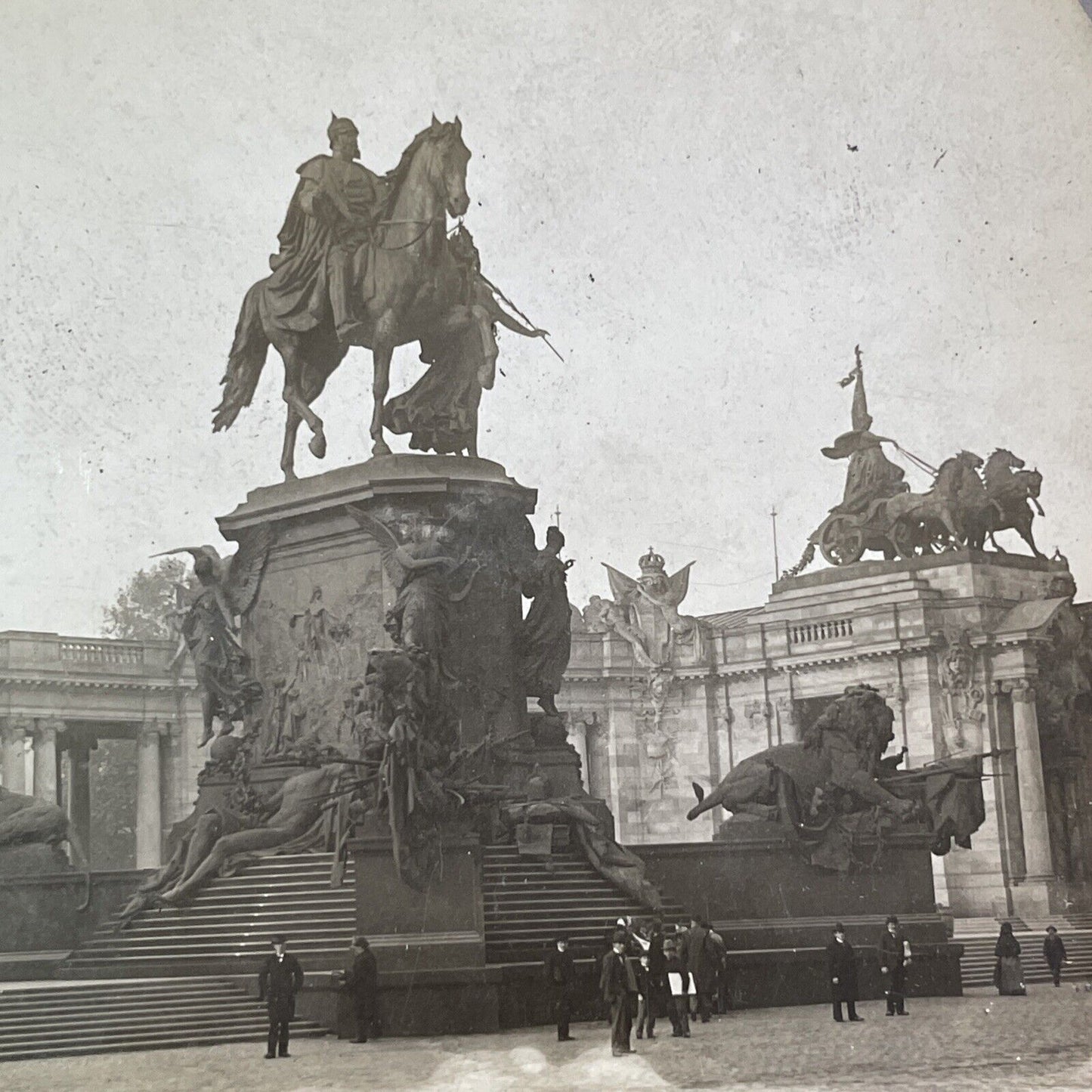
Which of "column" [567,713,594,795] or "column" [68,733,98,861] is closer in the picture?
"column" [68,733,98,861]

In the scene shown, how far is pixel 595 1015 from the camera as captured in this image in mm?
22703

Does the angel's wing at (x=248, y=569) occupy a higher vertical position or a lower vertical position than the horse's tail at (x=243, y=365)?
lower

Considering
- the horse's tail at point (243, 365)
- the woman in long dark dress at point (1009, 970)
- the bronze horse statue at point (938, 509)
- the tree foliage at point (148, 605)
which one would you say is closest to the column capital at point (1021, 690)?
the bronze horse statue at point (938, 509)

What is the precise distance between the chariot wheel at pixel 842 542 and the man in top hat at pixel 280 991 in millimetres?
36332

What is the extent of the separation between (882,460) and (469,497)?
3006 cm

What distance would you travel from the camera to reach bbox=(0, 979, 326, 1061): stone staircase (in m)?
20.4

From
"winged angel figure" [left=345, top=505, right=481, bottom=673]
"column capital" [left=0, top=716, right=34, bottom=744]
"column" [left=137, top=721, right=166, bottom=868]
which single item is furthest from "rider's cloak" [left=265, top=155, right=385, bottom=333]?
"column" [left=137, top=721, right=166, bottom=868]

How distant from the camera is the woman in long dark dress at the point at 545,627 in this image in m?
27.2

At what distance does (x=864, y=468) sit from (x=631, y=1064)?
36.7m

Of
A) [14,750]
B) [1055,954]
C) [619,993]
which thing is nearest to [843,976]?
[619,993]

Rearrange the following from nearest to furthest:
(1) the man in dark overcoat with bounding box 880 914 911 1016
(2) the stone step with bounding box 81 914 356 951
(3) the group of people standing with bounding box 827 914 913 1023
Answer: (2) the stone step with bounding box 81 914 356 951, (3) the group of people standing with bounding box 827 914 913 1023, (1) the man in dark overcoat with bounding box 880 914 911 1016

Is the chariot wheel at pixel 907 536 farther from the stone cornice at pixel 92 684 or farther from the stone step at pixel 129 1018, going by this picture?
the stone step at pixel 129 1018

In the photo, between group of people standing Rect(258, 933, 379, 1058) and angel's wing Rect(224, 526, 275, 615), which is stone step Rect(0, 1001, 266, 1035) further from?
angel's wing Rect(224, 526, 275, 615)

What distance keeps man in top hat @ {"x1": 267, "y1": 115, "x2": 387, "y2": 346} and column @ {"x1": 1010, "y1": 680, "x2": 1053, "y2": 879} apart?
25014 mm
